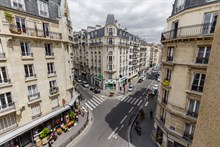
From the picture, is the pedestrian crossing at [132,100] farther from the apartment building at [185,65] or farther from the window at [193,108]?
the window at [193,108]

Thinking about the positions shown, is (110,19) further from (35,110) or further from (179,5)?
(35,110)

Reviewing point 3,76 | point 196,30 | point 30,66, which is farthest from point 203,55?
point 3,76

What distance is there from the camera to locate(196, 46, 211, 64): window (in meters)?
10.6

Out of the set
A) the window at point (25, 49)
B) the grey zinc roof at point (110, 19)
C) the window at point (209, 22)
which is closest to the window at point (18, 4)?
the window at point (25, 49)

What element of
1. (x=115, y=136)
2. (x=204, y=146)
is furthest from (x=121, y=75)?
(x=204, y=146)

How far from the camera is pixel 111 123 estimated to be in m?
20.9

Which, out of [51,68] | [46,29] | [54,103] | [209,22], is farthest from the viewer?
[54,103]

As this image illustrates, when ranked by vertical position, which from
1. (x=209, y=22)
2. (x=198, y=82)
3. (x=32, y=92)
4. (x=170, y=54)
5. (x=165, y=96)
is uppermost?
(x=209, y=22)

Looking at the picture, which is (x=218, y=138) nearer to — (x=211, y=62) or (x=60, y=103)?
(x=211, y=62)

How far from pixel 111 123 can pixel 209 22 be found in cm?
2039

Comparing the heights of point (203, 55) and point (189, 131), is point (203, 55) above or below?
above

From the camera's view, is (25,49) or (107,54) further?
(107,54)

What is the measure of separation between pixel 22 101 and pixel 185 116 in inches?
798

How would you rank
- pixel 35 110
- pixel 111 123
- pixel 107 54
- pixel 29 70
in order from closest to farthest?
pixel 29 70
pixel 35 110
pixel 111 123
pixel 107 54
